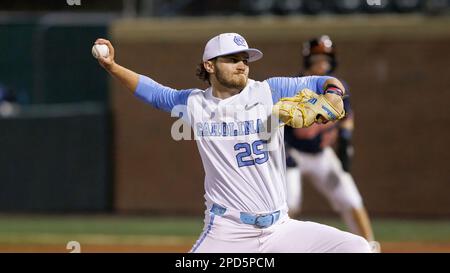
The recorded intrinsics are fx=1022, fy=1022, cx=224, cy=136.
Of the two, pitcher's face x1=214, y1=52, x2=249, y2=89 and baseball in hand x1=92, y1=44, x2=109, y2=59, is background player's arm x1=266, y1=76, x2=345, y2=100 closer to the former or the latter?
pitcher's face x1=214, y1=52, x2=249, y2=89

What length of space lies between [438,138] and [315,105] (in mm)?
9861

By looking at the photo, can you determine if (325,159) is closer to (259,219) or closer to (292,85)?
(292,85)

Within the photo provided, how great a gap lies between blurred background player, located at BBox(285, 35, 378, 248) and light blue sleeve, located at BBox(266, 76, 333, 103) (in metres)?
3.19

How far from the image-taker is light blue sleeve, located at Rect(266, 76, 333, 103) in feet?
21.7

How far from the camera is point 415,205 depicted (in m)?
16.0

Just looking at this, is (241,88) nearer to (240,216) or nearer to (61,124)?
(240,216)

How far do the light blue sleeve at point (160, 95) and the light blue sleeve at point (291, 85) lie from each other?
59 centimetres

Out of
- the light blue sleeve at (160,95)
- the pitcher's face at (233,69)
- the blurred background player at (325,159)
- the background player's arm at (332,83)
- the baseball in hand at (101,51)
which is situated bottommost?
the blurred background player at (325,159)

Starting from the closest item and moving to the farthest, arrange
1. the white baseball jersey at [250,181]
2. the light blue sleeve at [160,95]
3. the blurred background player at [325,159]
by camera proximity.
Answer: the white baseball jersey at [250,181], the light blue sleeve at [160,95], the blurred background player at [325,159]

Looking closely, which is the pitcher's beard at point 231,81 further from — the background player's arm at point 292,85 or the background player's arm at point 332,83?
the background player's arm at point 332,83

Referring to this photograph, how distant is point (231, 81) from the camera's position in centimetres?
657

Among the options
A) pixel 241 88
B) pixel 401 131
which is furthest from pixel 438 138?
pixel 241 88

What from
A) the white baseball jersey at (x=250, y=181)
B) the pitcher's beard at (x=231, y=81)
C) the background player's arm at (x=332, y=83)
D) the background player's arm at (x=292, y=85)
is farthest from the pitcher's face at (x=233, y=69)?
the background player's arm at (x=332, y=83)

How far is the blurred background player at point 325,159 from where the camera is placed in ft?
32.9
